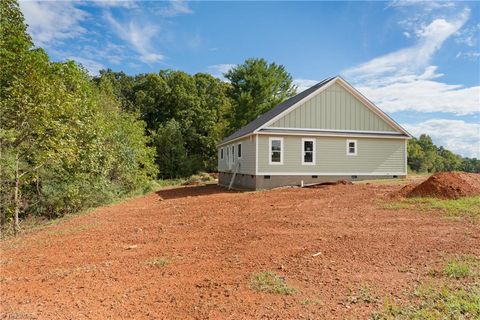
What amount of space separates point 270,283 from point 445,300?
1.94 meters

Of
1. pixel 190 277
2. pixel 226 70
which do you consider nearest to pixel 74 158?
pixel 190 277

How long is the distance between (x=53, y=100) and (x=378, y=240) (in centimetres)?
1110

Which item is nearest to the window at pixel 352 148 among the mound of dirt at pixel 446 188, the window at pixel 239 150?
the window at pixel 239 150

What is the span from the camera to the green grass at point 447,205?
307 inches

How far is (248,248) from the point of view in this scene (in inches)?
226

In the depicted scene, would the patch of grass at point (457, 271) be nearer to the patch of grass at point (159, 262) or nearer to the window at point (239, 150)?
the patch of grass at point (159, 262)

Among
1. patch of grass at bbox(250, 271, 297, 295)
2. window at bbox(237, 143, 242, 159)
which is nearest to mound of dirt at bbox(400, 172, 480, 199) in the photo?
patch of grass at bbox(250, 271, 297, 295)

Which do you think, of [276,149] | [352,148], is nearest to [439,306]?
[276,149]

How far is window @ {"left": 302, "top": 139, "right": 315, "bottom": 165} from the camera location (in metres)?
16.9

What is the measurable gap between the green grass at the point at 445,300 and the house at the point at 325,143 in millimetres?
12074

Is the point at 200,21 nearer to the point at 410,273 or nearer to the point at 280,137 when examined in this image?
the point at 280,137

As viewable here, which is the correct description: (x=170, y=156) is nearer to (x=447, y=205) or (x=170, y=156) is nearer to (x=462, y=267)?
(x=447, y=205)

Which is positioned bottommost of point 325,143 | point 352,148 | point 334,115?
point 352,148

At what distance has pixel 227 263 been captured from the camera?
4969mm
